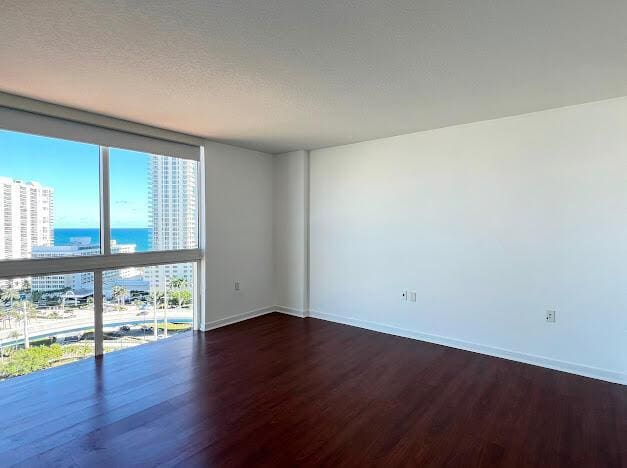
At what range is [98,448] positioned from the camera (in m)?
2.10

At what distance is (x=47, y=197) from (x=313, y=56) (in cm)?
278

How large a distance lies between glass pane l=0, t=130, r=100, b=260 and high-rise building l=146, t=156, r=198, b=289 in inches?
25.1

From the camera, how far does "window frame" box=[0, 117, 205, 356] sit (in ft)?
10.0

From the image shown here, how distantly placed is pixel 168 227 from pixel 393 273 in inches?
112

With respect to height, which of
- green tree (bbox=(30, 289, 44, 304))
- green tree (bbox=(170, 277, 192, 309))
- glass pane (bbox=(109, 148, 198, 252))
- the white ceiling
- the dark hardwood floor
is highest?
the white ceiling

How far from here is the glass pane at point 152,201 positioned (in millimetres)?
3682

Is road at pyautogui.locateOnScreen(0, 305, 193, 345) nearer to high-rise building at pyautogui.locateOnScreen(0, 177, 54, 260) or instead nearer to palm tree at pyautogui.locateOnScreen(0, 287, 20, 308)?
palm tree at pyautogui.locateOnScreen(0, 287, 20, 308)

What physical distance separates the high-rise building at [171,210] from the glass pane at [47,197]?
64cm

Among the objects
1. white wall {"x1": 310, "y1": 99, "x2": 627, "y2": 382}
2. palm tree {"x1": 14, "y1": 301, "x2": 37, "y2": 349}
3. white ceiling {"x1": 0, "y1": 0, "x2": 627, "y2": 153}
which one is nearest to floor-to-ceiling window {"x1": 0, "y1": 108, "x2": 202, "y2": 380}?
palm tree {"x1": 14, "y1": 301, "x2": 37, "y2": 349}

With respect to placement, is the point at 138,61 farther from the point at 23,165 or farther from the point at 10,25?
the point at 23,165

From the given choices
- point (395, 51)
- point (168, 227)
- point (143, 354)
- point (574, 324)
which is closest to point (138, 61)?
point (395, 51)

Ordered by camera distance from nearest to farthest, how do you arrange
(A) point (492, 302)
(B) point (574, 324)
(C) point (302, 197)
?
1. (B) point (574, 324)
2. (A) point (492, 302)
3. (C) point (302, 197)

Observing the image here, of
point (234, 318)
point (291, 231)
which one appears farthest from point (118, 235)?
point (291, 231)

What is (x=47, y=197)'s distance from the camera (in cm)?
317
